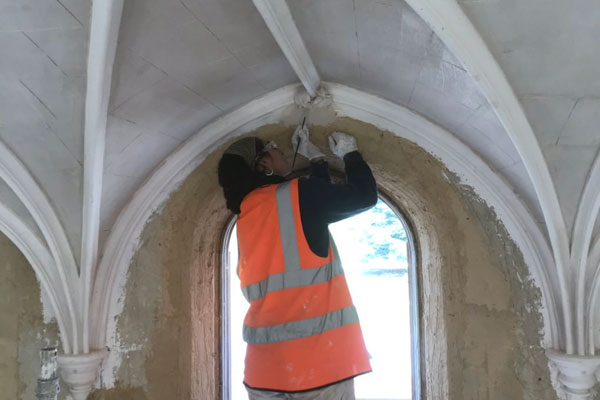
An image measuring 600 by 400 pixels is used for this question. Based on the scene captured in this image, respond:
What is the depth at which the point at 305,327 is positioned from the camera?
6.89ft

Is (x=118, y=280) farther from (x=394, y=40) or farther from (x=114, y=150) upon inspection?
(x=394, y=40)

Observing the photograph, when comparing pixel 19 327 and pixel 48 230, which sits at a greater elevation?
pixel 48 230

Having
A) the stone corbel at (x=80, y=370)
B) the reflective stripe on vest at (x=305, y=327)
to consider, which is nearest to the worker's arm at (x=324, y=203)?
the reflective stripe on vest at (x=305, y=327)

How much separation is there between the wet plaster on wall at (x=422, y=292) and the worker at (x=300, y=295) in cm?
65

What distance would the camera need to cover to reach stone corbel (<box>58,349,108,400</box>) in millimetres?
2641

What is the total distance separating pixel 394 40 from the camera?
1960 mm

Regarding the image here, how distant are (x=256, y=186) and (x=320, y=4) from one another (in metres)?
0.94

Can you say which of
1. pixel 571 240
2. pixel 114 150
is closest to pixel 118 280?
pixel 114 150

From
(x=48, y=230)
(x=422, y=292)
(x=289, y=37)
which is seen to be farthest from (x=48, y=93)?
(x=422, y=292)

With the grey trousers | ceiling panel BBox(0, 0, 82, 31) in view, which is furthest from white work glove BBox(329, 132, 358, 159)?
ceiling panel BBox(0, 0, 82, 31)

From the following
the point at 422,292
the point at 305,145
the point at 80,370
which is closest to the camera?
the point at 80,370

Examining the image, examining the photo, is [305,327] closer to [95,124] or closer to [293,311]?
[293,311]

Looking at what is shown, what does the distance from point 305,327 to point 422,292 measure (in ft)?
3.71

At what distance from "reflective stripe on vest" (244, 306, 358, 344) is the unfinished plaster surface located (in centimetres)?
149
